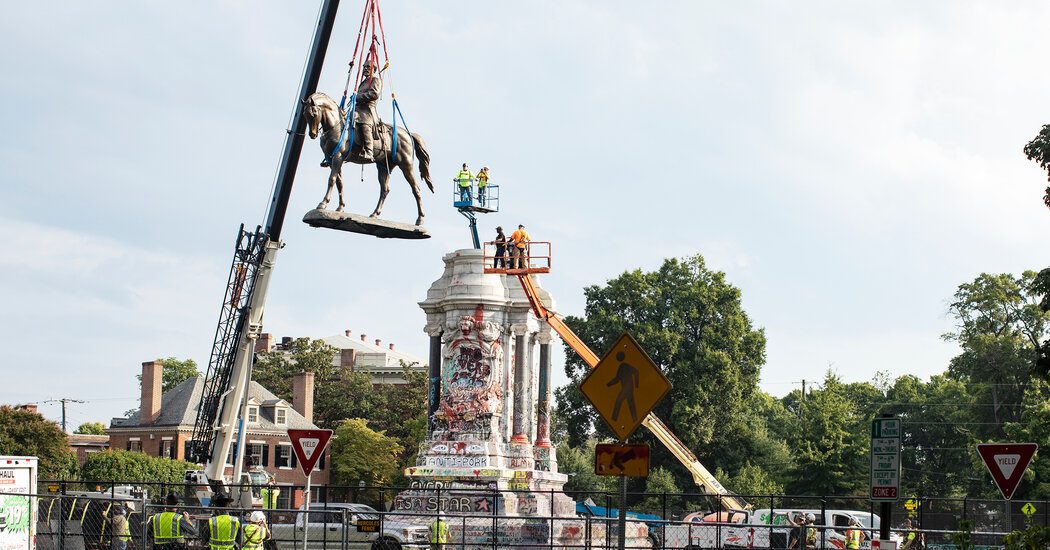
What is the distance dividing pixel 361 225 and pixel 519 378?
1561 centimetres

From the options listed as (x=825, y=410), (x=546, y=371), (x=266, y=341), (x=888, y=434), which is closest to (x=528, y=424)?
(x=546, y=371)

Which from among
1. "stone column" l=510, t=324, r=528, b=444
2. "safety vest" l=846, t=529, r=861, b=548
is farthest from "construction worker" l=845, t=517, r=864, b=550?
"stone column" l=510, t=324, r=528, b=444

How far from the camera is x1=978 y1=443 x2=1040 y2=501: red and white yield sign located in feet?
58.7

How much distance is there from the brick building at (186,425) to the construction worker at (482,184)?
32.4 metres

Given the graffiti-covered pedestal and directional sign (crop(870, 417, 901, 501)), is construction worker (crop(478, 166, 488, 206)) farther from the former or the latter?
directional sign (crop(870, 417, 901, 501))

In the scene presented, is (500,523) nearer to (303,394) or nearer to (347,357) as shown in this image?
(303,394)

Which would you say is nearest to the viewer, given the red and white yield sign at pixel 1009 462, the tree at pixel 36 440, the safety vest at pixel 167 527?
the red and white yield sign at pixel 1009 462

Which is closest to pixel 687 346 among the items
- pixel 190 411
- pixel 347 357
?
pixel 190 411

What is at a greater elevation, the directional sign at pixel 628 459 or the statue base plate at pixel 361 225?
the statue base plate at pixel 361 225

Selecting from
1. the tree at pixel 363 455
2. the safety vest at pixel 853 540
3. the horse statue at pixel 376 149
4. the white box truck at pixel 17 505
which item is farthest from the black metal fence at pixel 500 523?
the tree at pixel 363 455

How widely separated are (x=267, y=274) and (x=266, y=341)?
91536 mm

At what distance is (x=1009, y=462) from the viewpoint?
1797 centimetres

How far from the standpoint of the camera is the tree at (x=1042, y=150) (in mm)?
25234

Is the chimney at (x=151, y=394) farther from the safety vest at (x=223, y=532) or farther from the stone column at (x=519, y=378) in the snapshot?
the safety vest at (x=223, y=532)
